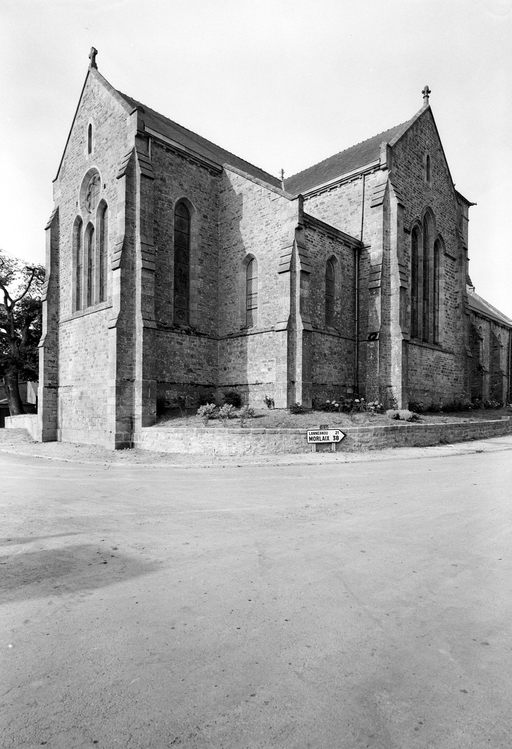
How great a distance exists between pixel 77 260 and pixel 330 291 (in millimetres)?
12208

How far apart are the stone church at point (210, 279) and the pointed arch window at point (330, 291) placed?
7 centimetres

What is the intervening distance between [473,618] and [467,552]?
170 cm

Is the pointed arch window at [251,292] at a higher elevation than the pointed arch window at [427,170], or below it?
below

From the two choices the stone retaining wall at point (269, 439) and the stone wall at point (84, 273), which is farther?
the stone wall at point (84, 273)

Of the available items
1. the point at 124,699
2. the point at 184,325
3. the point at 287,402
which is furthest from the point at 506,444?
the point at 124,699

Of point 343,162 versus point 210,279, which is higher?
point 343,162

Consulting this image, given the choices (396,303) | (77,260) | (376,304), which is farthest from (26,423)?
(396,303)

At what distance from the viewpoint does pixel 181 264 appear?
21328mm

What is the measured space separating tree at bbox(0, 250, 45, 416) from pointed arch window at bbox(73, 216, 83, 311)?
11.0 metres

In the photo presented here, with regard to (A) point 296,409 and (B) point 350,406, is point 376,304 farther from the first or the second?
(A) point 296,409

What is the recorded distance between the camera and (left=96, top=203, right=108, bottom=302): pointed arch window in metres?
21.1

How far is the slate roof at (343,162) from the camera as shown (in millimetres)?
24897

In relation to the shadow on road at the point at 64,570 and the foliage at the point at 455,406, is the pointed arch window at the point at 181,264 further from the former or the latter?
the shadow on road at the point at 64,570

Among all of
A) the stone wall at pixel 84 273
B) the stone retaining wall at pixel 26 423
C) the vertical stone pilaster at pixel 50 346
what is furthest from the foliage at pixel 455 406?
the stone retaining wall at pixel 26 423
